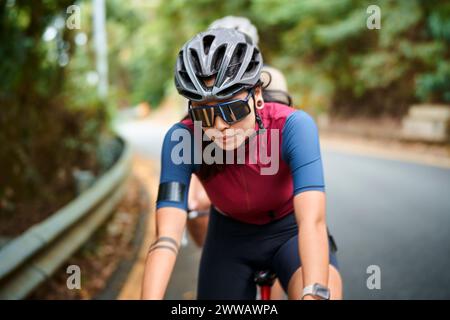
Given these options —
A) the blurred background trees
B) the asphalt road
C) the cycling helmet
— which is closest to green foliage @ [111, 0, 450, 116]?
the blurred background trees

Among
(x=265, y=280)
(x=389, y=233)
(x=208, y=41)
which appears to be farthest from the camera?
(x=389, y=233)

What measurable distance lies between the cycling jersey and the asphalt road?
2.01 meters

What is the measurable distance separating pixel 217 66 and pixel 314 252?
963 mm

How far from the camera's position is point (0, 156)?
19.2 ft

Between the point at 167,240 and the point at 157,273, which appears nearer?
the point at 157,273

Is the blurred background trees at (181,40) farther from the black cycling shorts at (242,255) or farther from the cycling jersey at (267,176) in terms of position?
the cycling jersey at (267,176)

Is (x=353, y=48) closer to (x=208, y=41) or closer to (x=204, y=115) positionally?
(x=208, y=41)

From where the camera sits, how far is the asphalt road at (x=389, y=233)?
4527 mm

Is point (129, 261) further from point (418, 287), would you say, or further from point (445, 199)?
point (445, 199)

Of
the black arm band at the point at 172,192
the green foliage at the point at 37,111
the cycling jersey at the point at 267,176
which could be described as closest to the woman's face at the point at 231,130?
the cycling jersey at the point at 267,176

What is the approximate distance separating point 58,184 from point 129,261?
247 centimetres

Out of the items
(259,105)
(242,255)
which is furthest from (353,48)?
(259,105)

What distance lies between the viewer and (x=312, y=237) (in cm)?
212
